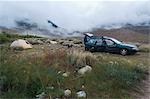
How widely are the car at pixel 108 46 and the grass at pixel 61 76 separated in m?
8.06

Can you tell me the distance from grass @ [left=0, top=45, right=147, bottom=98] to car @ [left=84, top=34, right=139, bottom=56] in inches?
317

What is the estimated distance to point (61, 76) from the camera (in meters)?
12.3

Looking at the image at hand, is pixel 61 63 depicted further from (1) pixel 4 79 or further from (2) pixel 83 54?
(1) pixel 4 79

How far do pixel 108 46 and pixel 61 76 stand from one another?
10.7 m

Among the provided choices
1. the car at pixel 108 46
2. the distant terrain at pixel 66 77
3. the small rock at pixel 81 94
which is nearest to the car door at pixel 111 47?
the car at pixel 108 46

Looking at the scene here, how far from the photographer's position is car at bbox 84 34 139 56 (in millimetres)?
22059

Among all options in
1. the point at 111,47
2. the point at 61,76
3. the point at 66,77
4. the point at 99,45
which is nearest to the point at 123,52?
the point at 111,47

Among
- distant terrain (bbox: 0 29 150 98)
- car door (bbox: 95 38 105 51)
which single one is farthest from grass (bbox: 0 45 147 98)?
car door (bbox: 95 38 105 51)

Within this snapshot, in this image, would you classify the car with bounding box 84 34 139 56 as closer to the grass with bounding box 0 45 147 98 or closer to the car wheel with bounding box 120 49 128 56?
the car wheel with bounding box 120 49 128 56

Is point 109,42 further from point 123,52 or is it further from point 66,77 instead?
point 66,77

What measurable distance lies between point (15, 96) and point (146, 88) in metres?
3.95

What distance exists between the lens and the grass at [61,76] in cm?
1166

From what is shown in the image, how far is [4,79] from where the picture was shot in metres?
11.8

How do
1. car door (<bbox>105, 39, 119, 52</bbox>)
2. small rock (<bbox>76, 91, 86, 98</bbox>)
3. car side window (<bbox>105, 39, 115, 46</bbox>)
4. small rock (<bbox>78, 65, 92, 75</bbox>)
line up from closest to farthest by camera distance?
small rock (<bbox>76, 91, 86, 98</bbox>) < small rock (<bbox>78, 65, 92, 75</bbox>) < car door (<bbox>105, 39, 119, 52</bbox>) < car side window (<bbox>105, 39, 115, 46</bbox>)
